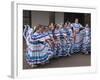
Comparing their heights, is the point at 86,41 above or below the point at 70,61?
above

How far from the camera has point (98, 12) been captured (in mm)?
3158

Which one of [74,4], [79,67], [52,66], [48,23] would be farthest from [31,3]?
[79,67]

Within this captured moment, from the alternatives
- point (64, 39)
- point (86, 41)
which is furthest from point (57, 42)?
point (86, 41)

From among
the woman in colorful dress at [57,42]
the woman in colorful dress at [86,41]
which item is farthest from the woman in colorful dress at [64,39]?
the woman in colorful dress at [86,41]

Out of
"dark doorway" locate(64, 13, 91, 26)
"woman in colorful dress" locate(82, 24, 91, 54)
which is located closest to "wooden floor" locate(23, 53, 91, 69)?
"woman in colorful dress" locate(82, 24, 91, 54)

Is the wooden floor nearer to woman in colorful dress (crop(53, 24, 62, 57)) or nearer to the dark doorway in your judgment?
woman in colorful dress (crop(53, 24, 62, 57))

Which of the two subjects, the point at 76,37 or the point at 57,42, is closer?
the point at 57,42

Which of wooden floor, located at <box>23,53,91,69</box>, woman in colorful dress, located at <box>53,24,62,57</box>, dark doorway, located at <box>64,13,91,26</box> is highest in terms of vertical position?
dark doorway, located at <box>64,13,91,26</box>

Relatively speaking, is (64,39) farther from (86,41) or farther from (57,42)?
(86,41)

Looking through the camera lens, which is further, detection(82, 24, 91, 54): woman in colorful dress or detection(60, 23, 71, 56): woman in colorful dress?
detection(82, 24, 91, 54): woman in colorful dress

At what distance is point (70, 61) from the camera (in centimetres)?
303

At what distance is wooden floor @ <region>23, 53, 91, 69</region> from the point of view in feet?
9.57

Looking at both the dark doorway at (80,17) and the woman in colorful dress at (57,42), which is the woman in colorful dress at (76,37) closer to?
the dark doorway at (80,17)

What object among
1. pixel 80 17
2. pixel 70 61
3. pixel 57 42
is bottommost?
pixel 70 61
